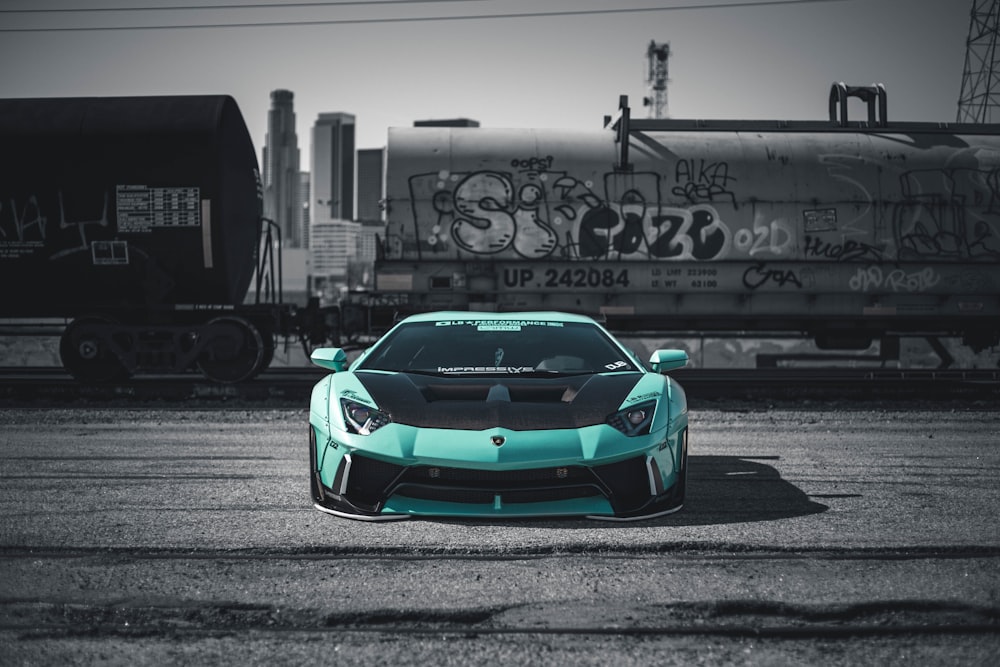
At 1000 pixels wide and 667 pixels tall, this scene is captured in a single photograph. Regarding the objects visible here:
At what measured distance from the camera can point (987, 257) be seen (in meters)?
13.5

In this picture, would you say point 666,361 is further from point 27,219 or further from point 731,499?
point 27,219

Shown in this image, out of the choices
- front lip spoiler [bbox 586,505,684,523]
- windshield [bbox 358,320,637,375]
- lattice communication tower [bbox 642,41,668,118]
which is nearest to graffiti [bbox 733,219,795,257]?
windshield [bbox 358,320,637,375]

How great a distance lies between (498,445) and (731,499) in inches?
74.6

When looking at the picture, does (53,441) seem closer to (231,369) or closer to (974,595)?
(231,369)

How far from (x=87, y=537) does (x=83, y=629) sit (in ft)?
4.84

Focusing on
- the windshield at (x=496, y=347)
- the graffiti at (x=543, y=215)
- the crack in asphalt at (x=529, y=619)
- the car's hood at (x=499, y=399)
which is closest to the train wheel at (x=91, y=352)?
the graffiti at (x=543, y=215)

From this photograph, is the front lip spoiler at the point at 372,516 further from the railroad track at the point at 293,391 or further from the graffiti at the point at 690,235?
the graffiti at the point at 690,235

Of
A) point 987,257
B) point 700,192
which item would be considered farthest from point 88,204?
point 987,257

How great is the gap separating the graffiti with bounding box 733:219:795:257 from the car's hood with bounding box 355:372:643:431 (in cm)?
866

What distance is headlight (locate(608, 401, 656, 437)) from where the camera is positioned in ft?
15.3

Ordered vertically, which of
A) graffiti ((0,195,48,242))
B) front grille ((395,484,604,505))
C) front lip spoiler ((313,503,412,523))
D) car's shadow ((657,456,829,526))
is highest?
graffiti ((0,195,48,242))

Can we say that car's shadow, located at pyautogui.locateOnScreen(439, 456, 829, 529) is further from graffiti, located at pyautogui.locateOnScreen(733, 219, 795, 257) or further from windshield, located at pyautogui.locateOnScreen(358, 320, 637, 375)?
graffiti, located at pyautogui.locateOnScreen(733, 219, 795, 257)

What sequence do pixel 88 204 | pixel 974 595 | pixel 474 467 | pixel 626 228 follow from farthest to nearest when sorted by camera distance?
pixel 626 228, pixel 88 204, pixel 474 467, pixel 974 595

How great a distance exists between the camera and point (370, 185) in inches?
540
